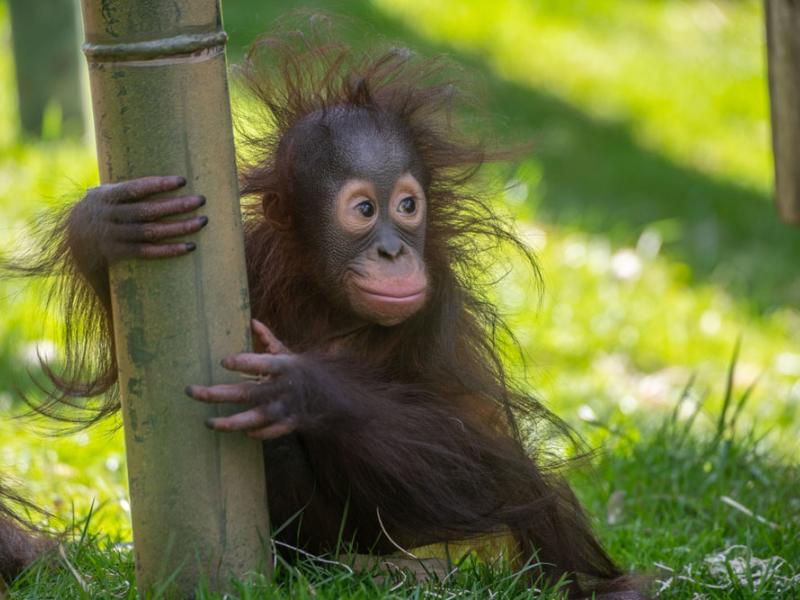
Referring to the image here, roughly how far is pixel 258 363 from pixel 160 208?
1.09 feet

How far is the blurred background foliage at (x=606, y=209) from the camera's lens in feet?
15.1

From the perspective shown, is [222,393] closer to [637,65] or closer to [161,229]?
[161,229]

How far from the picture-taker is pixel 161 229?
246 centimetres

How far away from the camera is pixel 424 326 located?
10.3ft

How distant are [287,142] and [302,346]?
0.48 metres

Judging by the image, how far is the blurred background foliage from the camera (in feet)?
15.1

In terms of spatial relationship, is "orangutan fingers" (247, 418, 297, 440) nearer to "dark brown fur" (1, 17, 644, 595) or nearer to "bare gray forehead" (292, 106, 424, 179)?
"dark brown fur" (1, 17, 644, 595)

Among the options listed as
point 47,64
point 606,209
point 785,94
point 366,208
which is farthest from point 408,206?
point 606,209

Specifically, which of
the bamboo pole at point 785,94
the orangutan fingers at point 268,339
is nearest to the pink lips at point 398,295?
the orangutan fingers at point 268,339

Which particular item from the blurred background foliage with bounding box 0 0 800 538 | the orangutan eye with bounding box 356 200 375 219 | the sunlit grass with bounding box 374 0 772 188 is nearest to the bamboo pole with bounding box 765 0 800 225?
the blurred background foliage with bounding box 0 0 800 538

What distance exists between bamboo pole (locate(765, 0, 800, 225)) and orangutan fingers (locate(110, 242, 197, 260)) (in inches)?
96.2

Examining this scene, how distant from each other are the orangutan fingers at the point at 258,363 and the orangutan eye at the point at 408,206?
1.98 feet

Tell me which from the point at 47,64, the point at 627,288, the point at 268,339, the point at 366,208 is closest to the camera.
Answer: the point at 268,339

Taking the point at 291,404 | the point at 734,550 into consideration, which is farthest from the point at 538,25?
the point at 291,404
